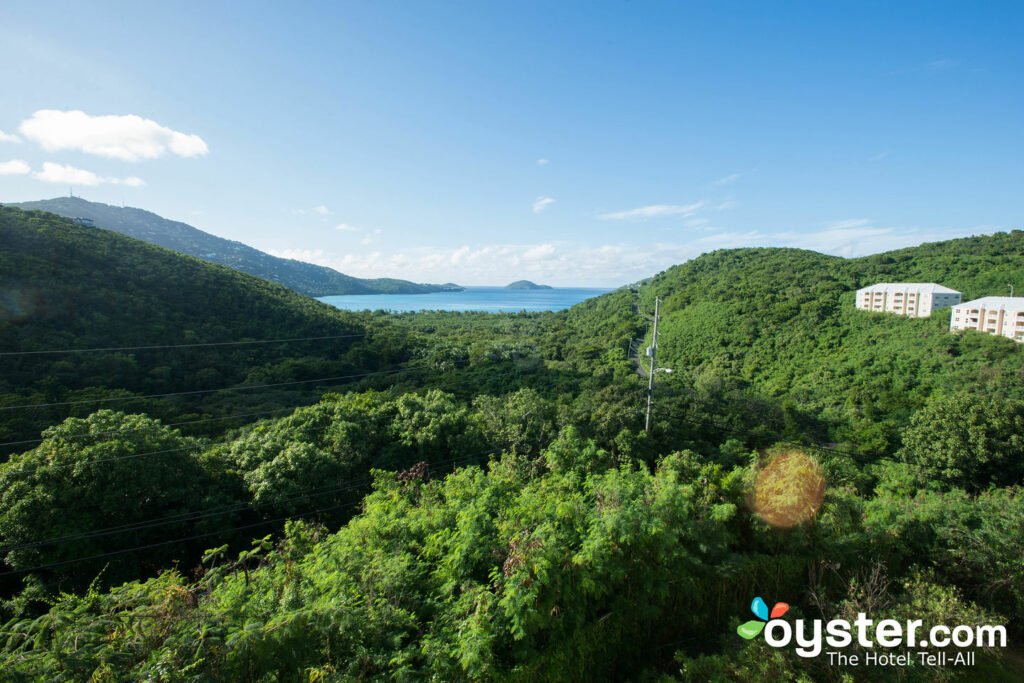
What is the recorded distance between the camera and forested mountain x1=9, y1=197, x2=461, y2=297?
68.1m

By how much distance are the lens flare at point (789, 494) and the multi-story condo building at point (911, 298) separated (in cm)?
4369

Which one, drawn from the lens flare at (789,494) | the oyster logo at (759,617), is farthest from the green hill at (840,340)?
the oyster logo at (759,617)

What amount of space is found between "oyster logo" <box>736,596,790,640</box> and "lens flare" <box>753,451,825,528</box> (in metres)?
1.20

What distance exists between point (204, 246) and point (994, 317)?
11297 cm

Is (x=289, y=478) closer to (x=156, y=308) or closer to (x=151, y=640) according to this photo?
(x=151, y=640)

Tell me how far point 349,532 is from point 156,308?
95.6 ft

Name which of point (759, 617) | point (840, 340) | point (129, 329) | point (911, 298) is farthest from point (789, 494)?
point (911, 298)

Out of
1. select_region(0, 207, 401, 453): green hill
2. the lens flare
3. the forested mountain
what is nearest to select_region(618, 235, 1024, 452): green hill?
A: the lens flare

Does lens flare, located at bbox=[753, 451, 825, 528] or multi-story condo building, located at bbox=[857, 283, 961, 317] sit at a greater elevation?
multi-story condo building, located at bbox=[857, 283, 961, 317]

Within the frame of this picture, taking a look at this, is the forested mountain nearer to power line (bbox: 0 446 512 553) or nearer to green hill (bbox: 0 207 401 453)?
green hill (bbox: 0 207 401 453)

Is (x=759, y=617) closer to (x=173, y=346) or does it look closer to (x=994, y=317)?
(x=173, y=346)

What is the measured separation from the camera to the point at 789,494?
630 centimetres

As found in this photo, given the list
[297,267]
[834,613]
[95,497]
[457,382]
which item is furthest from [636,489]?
[297,267]

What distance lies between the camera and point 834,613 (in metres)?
5.22
